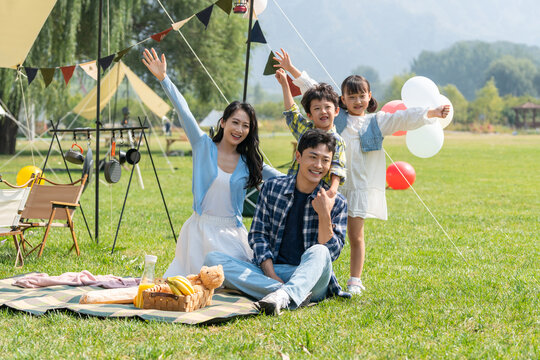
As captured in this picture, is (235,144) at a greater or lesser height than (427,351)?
greater

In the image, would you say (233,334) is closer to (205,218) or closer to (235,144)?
(205,218)

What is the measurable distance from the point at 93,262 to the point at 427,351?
10.1 feet

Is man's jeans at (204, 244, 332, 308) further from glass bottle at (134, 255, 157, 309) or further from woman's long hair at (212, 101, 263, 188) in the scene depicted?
woman's long hair at (212, 101, 263, 188)

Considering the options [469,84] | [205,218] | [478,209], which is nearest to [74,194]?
[205,218]

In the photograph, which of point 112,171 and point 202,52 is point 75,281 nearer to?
point 112,171

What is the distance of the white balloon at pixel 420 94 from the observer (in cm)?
434

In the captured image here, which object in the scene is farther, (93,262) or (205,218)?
(93,262)

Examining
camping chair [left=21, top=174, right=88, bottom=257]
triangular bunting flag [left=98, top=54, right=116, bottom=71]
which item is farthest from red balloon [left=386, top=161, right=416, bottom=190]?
camping chair [left=21, top=174, right=88, bottom=257]

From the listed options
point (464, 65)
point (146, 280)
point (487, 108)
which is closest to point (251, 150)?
point (146, 280)

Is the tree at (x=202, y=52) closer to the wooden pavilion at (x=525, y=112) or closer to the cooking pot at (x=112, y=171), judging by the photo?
the cooking pot at (x=112, y=171)

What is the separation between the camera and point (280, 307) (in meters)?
3.17

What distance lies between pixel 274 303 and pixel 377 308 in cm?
65

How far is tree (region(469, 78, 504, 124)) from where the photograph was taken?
253 ft

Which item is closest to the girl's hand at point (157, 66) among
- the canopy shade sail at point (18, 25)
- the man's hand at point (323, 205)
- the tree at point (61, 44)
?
the man's hand at point (323, 205)
